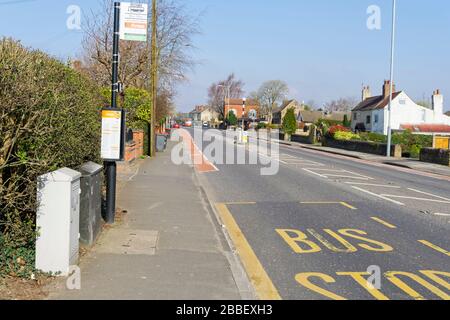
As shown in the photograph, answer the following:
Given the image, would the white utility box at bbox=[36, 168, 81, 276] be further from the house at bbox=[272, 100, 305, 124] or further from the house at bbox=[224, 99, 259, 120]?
the house at bbox=[272, 100, 305, 124]

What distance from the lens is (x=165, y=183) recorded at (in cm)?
1471

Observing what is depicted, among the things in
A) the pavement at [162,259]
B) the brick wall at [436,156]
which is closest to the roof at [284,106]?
the brick wall at [436,156]

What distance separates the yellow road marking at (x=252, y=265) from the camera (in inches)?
218

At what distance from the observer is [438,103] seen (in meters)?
77.0

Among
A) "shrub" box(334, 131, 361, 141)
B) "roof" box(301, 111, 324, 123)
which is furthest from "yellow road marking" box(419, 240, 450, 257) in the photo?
"roof" box(301, 111, 324, 123)

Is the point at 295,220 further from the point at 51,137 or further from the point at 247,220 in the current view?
the point at 51,137

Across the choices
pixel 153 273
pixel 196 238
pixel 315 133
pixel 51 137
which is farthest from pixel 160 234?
pixel 315 133

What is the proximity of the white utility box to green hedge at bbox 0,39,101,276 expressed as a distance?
14 centimetres

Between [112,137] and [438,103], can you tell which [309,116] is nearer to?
[438,103]

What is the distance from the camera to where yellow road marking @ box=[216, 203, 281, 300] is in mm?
5527

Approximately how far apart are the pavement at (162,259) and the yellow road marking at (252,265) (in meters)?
0.16

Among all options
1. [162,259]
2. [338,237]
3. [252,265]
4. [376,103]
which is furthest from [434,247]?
[376,103]

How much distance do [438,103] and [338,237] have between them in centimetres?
7568

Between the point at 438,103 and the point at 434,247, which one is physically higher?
the point at 438,103
